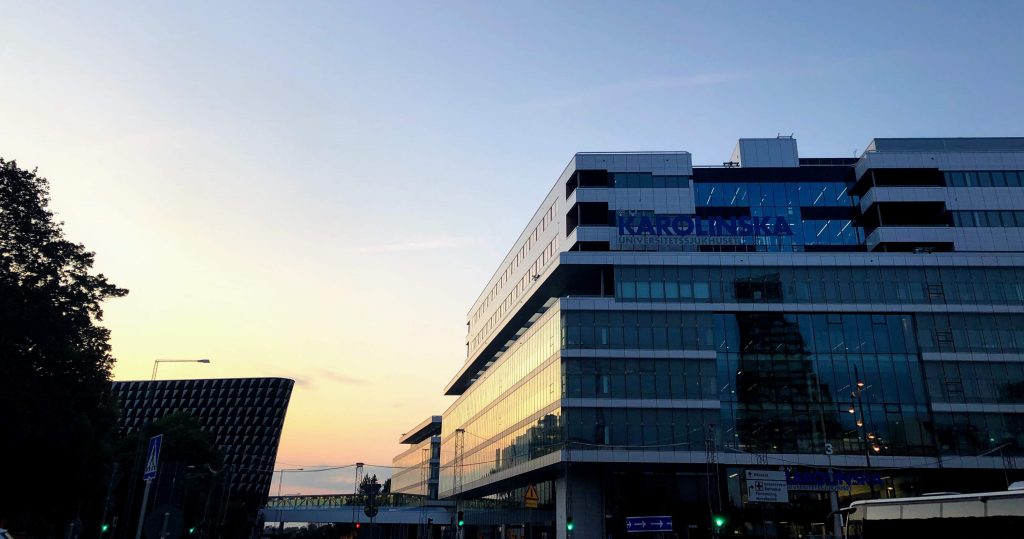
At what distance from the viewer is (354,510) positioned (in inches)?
4183

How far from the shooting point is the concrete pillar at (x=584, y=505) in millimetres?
58625

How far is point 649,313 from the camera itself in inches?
2395

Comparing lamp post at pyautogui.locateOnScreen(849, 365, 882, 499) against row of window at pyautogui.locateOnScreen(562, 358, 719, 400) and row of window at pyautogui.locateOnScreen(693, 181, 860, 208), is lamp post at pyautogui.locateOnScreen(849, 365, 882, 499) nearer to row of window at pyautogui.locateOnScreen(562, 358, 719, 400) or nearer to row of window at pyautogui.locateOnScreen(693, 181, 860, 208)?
row of window at pyautogui.locateOnScreen(562, 358, 719, 400)

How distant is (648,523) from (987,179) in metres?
43.0

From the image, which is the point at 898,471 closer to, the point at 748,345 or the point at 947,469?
the point at 947,469

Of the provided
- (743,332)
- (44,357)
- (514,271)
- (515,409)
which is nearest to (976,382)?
(743,332)

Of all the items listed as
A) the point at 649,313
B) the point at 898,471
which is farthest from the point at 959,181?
the point at 649,313

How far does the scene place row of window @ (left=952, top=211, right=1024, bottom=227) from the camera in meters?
63.4

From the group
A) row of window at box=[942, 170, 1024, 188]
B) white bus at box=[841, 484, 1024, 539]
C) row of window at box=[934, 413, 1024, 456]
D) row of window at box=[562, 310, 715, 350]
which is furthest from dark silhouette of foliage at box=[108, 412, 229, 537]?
row of window at box=[942, 170, 1024, 188]

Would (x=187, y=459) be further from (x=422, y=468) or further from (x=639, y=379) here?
(x=422, y=468)

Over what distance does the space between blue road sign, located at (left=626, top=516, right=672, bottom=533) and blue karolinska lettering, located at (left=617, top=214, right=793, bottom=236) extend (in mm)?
23102

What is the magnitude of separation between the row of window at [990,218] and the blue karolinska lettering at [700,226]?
15.3m

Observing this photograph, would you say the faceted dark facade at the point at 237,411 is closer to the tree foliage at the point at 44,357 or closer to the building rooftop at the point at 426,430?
the building rooftop at the point at 426,430

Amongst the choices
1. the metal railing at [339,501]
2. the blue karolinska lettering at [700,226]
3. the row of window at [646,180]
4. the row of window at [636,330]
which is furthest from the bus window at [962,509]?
the metal railing at [339,501]
